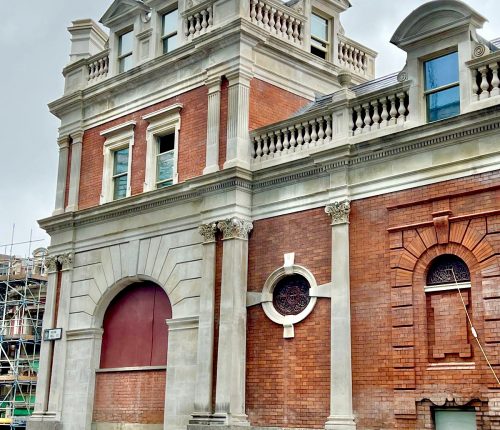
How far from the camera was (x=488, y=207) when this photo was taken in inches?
580

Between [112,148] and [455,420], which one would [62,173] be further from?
[455,420]

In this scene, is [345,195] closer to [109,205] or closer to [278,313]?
[278,313]

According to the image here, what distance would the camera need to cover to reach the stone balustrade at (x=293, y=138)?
18.0 m

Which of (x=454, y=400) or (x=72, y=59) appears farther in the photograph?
(x=72, y=59)

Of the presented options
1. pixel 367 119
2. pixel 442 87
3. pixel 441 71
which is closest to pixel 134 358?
pixel 367 119

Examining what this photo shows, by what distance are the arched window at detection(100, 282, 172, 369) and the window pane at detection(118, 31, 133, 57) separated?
7036mm

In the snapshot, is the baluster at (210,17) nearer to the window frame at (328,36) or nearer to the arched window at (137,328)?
the window frame at (328,36)

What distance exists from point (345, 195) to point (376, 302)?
2.38 meters

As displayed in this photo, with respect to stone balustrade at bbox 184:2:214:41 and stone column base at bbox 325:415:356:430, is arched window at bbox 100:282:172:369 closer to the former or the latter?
stone column base at bbox 325:415:356:430

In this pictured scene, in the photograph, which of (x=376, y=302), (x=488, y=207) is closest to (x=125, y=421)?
(x=376, y=302)

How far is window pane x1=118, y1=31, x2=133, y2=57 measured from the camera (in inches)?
931

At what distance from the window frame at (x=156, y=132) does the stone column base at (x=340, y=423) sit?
8029 mm

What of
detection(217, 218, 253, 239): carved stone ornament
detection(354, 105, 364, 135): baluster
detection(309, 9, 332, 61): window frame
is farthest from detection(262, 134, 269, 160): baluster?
detection(309, 9, 332, 61): window frame

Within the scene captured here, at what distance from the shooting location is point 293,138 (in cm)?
1856
